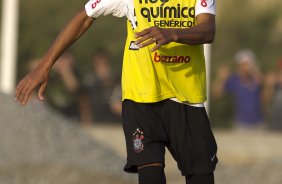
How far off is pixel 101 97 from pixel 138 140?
44.4ft

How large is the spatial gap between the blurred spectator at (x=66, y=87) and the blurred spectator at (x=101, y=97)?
30cm

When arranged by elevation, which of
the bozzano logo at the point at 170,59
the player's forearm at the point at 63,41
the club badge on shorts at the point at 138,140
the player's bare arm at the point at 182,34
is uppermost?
the player's bare arm at the point at 182,34

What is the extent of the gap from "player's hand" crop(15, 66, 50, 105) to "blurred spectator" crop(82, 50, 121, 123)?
1311 centimetres

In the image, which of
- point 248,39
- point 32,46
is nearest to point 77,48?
point 32,46

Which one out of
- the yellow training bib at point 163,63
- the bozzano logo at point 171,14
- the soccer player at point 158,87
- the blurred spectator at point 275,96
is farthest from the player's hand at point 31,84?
the blurred spectator at point 275,96

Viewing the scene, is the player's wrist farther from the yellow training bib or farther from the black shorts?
the black shorts

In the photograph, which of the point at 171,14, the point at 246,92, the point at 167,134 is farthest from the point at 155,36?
the point at 246,92

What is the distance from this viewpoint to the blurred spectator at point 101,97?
70.3 ft

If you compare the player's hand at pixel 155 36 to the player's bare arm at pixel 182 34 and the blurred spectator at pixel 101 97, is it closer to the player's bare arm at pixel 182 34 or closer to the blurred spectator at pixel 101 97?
the player's bare arm at pixel 182 34

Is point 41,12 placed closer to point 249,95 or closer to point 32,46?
point 32,46

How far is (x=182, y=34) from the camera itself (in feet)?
24.8

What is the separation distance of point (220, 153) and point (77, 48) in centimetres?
1495

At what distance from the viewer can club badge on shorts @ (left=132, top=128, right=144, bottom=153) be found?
827 centimetres

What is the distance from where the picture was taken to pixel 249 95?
2066cm
